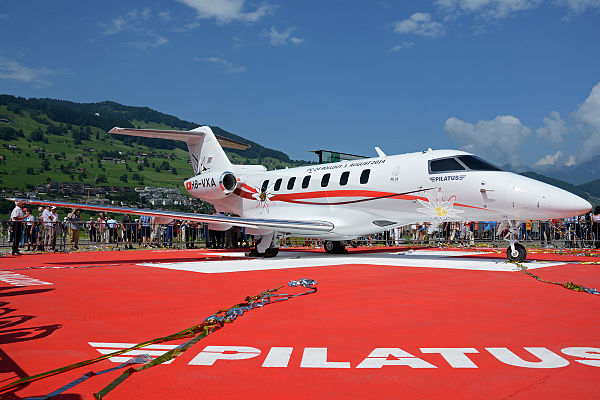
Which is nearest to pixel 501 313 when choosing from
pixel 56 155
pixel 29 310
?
pixel 29 310

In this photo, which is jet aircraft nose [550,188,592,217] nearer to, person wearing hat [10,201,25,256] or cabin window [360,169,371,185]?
cabin window [360,169,371,185]

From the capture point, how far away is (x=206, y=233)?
88.7 feet

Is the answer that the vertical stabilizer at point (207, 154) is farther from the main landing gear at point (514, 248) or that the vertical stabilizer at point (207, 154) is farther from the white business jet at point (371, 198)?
the main landing gear at point (514, 248)

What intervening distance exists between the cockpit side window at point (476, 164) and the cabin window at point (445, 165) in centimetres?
19

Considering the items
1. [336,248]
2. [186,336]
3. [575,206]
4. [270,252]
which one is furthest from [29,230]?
[575,206]

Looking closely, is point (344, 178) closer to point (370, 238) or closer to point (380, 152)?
point (380, 152)

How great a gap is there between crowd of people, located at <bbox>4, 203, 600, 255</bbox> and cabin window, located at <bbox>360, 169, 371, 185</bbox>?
9945mm

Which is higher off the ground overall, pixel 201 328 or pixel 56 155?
pixel 56 155

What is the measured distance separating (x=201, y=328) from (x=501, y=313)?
3502mm

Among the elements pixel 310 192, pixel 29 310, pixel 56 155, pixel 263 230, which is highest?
pixel 56 155

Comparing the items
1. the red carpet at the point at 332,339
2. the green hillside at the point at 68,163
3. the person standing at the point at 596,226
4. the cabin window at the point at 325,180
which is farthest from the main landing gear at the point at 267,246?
the green hillside at the point at 68,163

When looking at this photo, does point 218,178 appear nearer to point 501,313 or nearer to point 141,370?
point 501,313

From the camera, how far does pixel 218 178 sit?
19734mm

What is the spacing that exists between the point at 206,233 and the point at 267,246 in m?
11.4
